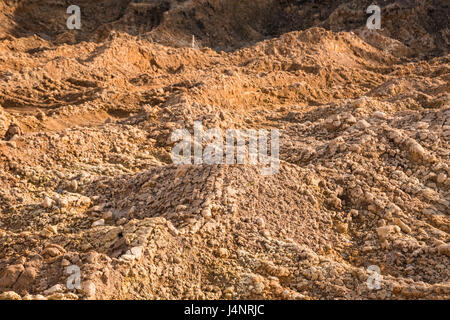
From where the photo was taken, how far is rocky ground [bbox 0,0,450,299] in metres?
3.50

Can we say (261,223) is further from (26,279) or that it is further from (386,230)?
(26,279)

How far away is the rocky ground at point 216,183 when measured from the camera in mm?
3500

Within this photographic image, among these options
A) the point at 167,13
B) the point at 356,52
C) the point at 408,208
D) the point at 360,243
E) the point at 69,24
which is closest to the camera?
the point at 360,243

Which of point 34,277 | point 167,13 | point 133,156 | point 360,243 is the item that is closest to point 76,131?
point 133,156

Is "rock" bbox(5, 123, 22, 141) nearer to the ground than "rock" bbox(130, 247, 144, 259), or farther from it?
farther from it

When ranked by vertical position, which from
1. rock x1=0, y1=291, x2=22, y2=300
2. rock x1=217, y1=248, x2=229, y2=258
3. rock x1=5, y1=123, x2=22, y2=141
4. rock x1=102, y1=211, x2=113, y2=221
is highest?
rock x1=5, y1=123, x2=22, y2=141

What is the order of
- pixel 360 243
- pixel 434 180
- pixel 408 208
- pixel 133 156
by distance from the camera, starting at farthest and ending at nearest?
1. pixel 133 156
2. pixel 434 180
3. pixel 408 208
4. pixel 360 243

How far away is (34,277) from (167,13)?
1316 cm

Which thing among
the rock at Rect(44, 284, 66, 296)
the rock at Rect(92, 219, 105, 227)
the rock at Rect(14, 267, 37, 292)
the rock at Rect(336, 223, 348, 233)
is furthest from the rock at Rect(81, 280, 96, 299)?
the rock at Rect(336, 223, 348, 233)

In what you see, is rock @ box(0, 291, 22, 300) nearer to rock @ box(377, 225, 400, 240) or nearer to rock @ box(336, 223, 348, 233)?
rock @ box(336, 223, 348, 233)

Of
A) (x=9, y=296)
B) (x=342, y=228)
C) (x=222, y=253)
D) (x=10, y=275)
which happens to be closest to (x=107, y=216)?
(x=10, y=275)

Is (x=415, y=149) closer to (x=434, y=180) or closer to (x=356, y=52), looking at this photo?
(x=434, y=180)

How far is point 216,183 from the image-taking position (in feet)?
14.2

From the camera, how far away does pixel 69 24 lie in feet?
54.3
